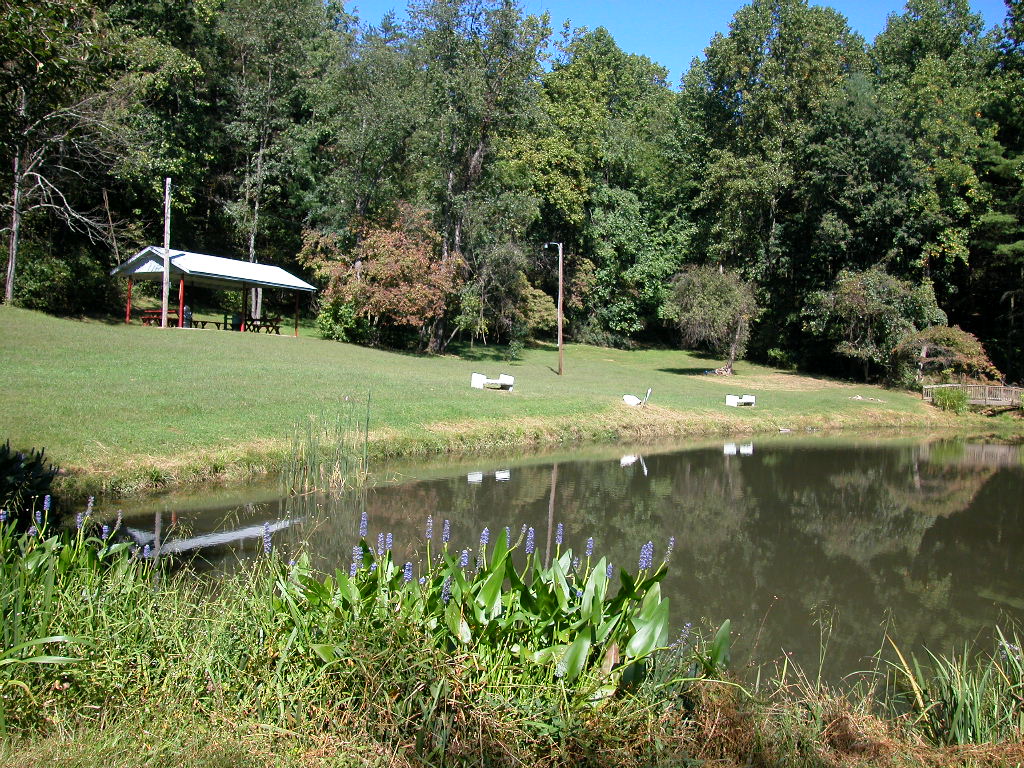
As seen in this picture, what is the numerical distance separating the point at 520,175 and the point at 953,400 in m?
25.5

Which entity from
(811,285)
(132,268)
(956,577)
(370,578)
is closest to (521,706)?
(370,578)

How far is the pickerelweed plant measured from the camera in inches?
173

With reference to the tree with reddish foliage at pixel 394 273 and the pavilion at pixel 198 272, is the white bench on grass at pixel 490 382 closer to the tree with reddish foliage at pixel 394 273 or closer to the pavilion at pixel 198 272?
the tree with reddish foliage at pixel 394 273

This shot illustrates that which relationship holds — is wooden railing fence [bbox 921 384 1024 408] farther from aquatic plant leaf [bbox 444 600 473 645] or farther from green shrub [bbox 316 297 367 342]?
aquatic plant leaf [bbox 444 600 473 645]

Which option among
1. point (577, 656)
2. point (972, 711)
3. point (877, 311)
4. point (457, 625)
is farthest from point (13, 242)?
point (877, 311)

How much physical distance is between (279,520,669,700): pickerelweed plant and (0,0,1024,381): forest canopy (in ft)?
101

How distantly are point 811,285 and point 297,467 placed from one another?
129ft

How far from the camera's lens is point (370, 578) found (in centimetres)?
488

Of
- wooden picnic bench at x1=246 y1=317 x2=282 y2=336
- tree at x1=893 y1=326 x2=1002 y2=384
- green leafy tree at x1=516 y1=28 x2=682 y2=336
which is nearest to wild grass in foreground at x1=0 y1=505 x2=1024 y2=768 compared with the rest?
wooden picnic bench at x1=246 y1=317 x2=282 y2=336

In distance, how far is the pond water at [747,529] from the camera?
8.38 m

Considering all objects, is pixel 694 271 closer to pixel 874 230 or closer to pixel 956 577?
pixel 874 230

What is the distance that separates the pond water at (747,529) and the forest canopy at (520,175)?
838 inches

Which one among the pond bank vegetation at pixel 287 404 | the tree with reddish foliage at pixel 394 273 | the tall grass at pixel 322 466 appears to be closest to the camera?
the tall grass at pixel 322 466

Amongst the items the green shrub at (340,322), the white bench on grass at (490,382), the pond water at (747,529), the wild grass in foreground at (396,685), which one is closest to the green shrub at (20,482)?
the pond water at (747,529)
